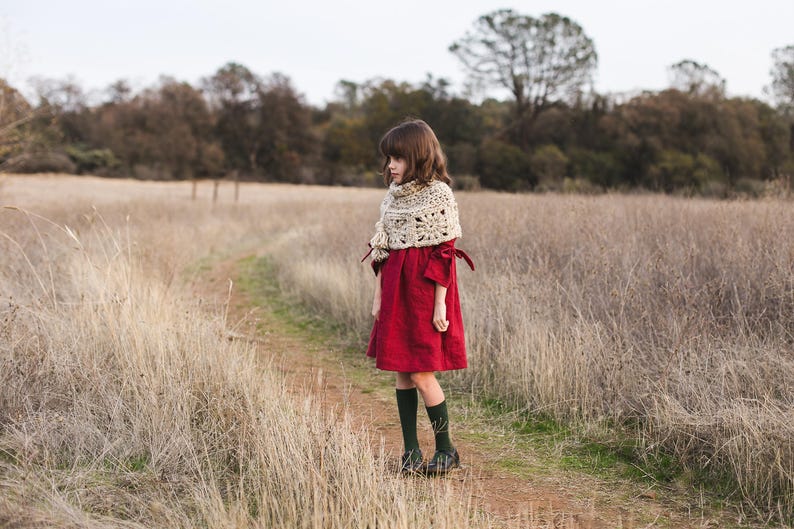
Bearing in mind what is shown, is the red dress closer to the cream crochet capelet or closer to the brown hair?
the cream crochet capelet

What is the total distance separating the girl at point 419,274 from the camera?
10.5 feet

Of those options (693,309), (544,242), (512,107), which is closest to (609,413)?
(693,309)

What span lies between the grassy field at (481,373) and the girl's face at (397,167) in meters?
A: 1.29

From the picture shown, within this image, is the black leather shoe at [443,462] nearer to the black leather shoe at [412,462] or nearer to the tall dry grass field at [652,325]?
the black leather shoe at [412,462]

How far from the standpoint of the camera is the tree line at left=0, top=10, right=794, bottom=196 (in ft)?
60.8

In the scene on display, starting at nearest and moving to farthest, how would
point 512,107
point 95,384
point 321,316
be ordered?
point 95,384, point 321,316, point 512,107

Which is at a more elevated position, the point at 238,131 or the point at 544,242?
the point at 238,131

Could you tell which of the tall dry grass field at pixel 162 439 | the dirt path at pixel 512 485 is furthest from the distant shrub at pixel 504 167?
the tall dry grass field at pixel 162 439

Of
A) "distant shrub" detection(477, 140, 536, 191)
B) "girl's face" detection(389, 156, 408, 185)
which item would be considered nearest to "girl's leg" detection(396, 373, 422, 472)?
"girl's face" detection(389, 156, 408, 185)

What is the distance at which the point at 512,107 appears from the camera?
32.8m

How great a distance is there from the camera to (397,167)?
3.27 metres

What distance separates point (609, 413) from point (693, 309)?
1.13 m

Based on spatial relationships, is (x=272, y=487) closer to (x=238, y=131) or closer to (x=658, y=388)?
(x=658, y=388)

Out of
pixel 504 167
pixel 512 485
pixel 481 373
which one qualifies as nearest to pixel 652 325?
pixel 481 373
